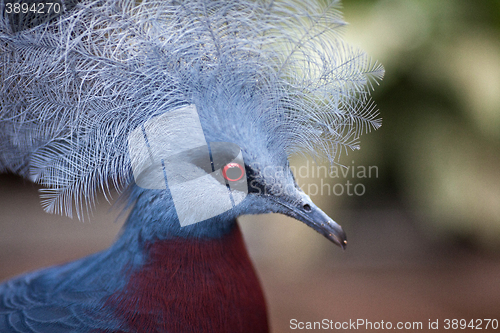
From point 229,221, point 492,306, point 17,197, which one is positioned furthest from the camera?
point 17,197

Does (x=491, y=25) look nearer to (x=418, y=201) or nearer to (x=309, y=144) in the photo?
(x=418, y=201)

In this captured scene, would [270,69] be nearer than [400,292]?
Yes

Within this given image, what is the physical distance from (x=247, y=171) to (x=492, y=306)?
7.33 ft

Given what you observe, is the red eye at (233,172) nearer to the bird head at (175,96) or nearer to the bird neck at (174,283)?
the bird head at (175,96)

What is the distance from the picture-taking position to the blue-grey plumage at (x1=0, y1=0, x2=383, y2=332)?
881mm

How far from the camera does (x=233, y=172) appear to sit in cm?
92

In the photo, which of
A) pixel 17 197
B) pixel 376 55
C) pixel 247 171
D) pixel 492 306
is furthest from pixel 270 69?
pixel 17 197

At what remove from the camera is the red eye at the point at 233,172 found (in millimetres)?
917

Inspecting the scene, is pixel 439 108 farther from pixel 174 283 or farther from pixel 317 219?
pixel 174 283

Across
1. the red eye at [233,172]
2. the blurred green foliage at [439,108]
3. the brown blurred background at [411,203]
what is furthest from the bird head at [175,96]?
the blurred green foliage at [439,108]

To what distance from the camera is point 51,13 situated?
35.4 inches

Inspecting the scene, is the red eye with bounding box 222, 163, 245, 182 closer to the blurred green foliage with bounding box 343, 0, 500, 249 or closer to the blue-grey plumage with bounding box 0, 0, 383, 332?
the blue-grey plumage with bounding box 0, 0, 383, 332

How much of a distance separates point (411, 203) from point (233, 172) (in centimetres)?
211

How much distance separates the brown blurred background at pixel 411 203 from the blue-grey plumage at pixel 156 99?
2.92 feet
